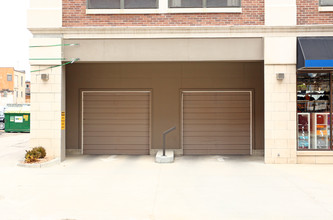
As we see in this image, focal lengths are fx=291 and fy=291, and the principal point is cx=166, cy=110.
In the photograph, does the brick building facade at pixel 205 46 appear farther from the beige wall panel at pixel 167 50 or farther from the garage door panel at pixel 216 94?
the garage door panel at pixel 216 94

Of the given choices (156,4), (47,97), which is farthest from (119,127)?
(156,4)

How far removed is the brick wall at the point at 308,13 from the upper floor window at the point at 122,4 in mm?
5097

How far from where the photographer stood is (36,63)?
1044 centimetres

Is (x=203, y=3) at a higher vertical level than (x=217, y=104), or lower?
higher

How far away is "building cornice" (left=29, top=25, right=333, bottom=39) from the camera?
10.2 meters

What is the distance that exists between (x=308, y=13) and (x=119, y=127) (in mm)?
8417

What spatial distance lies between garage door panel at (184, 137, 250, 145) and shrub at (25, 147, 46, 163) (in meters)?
5.58

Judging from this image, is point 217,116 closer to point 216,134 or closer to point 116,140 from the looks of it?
point 216,134

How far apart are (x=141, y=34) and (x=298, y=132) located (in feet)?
21.9

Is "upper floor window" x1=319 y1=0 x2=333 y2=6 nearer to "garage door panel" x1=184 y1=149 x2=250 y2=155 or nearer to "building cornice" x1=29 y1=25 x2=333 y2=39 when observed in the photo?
"building cornice" x1=29 y1=25 x2=333 y2=39

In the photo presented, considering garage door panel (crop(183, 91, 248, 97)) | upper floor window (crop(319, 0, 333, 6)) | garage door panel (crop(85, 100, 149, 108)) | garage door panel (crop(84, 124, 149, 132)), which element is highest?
upper floor window (crop(319, 0, 333, 6))

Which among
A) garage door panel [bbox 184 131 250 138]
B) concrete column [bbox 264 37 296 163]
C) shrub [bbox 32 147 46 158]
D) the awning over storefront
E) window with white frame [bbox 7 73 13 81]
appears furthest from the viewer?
window with white frame [bbox 7 73 13 81]

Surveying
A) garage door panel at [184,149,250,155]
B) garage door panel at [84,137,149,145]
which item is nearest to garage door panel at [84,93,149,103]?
garage door panel at [84,137,149,145]

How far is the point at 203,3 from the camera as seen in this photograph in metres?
10.5
